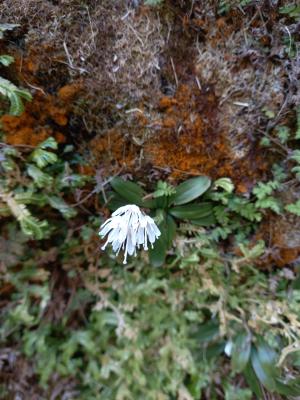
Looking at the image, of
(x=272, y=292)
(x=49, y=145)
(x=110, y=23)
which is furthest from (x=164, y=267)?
(x=110, y=23)

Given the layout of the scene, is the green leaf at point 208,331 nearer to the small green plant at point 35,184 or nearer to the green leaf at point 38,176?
the small green plant at point 35,184

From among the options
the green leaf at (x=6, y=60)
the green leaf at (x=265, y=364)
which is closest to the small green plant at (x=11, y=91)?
the green leaf at (x=6, y=60)

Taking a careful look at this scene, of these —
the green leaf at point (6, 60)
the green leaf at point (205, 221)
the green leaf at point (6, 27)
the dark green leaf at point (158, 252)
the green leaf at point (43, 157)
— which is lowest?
the dark green leaf at point (158, 252)

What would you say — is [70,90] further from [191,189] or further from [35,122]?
[191,189]

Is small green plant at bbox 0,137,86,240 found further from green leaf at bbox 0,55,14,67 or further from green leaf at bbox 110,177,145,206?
green leaf at bbox 0,55,14,67

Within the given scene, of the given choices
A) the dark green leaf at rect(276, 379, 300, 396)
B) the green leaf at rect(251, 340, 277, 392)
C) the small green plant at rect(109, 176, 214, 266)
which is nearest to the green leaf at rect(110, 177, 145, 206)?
the small green plant at rect(109, 176, 214, 266)

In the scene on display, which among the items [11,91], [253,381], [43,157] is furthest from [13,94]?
[253,381]
